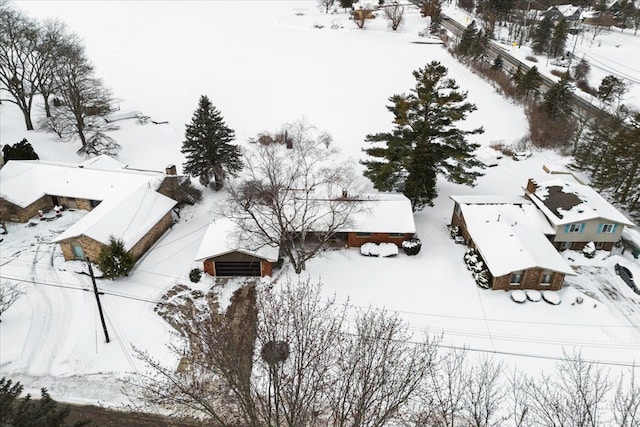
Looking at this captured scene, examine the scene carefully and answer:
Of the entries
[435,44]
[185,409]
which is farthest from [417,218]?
[435,44]

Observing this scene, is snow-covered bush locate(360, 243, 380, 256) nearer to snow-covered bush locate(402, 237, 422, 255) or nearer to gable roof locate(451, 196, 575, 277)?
snow-covered bush locate(402, 237, 422, 255)

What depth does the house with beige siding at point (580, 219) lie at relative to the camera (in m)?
29.3

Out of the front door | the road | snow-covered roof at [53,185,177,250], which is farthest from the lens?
the road

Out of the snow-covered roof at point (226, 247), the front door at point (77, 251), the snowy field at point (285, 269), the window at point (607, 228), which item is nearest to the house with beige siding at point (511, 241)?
the snowy field at point (285, 269)

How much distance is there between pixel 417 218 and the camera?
34.2 m

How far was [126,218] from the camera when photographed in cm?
3022

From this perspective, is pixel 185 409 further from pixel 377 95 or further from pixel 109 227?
→ pixel 377 95

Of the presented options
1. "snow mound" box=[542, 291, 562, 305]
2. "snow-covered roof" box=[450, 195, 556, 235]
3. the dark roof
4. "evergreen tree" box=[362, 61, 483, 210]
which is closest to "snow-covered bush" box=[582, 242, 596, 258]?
"snow-covered roof" box=[450, 195, 556, 235]

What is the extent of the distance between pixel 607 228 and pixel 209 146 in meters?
29.8

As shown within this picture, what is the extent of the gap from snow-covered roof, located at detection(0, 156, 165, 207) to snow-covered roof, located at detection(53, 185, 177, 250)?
63.6 inches

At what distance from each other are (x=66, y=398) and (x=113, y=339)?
3607 mm

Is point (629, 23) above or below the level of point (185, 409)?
above

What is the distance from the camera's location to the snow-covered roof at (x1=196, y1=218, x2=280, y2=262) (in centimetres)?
2720

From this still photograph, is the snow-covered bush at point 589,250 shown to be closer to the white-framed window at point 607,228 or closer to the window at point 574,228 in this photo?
the white-framed window at point 607,228
